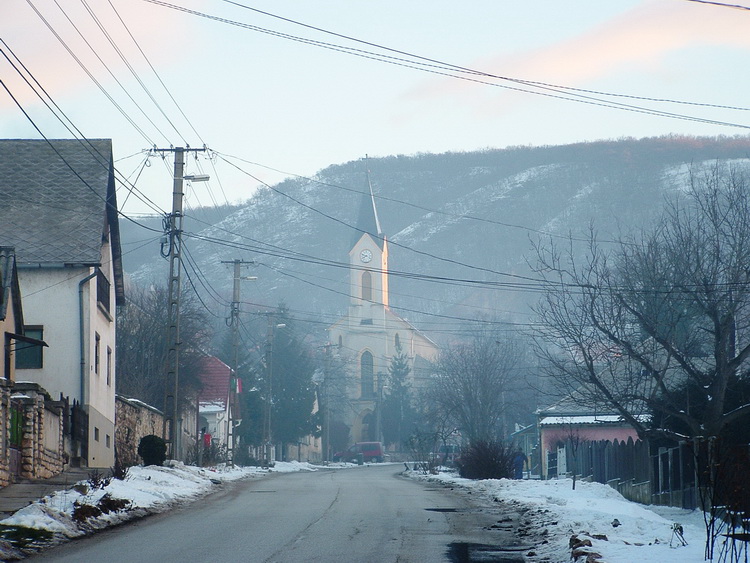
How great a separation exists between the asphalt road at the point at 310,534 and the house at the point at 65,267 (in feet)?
31.9

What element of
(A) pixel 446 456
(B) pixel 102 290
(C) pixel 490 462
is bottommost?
(A) pixel 446 456

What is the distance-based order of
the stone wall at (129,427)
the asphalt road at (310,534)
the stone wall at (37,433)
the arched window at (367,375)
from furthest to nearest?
the arched window at (367,375), the stone wall at (129,427), the stone wall at (37,433), the asphalt road at (310,534)

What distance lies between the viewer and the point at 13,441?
22031 millimetres

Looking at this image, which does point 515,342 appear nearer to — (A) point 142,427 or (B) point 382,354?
(B) point 382,354

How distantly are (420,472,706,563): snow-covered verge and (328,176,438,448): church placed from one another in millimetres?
95918

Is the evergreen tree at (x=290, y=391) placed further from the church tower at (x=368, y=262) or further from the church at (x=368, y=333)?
the church at (x=368, y=333)

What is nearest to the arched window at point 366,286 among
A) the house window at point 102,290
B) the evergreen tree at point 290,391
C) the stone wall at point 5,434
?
the evergreen tree at point 290,391

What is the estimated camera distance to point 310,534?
50.4 feet

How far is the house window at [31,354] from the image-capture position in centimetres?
3122

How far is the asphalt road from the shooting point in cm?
1282

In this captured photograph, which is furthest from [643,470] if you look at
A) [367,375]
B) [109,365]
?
[367,375]

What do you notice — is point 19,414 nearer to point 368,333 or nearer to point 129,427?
point 129,427

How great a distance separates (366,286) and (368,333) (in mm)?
5959

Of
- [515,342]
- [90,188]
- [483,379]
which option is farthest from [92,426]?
[515,342]
